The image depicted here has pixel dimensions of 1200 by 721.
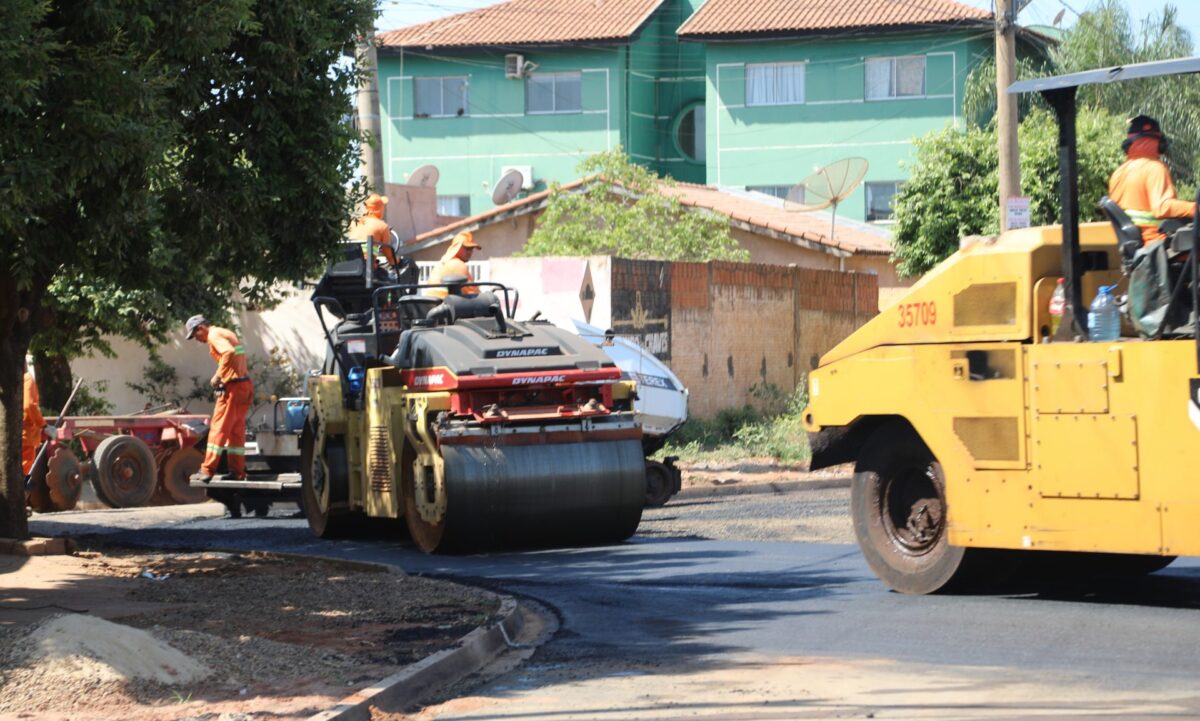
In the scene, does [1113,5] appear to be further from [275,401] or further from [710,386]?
[275,401]

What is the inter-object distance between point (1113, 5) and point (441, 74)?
2019cm

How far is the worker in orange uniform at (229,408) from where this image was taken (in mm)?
17062

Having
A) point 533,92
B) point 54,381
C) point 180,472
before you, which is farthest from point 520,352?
point 533,92

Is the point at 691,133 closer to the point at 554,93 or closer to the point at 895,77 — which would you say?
the point at 554,93

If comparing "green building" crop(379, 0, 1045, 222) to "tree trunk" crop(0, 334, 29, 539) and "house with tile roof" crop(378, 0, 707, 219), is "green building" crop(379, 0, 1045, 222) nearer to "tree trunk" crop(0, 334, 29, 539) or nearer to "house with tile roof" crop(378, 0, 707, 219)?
"house with tile roof" crop(378, 0, 707, 219)

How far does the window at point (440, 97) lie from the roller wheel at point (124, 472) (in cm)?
3420

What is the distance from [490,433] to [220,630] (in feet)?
12.6

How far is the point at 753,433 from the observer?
24.7 meters

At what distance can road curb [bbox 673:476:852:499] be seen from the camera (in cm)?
1947

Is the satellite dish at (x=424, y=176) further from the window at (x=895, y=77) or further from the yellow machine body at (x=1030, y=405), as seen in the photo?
the yellow machine body at (x=1030, y=405)

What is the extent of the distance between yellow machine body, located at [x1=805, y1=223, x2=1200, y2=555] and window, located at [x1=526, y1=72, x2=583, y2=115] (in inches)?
1641

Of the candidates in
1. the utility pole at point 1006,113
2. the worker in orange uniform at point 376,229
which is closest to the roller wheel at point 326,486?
the worker in orange uniform at point 376,229

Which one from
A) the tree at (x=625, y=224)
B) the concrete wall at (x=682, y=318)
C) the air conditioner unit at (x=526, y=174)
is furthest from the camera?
the air conditioner unit at (x=526, y=174)

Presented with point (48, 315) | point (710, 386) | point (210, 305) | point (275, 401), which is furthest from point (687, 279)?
point (48, 315)
